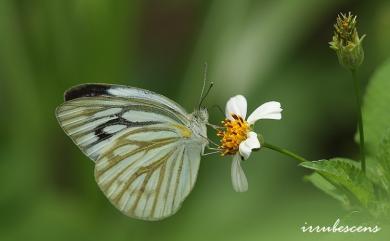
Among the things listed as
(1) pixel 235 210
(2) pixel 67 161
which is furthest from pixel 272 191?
(2) pixel 67 161

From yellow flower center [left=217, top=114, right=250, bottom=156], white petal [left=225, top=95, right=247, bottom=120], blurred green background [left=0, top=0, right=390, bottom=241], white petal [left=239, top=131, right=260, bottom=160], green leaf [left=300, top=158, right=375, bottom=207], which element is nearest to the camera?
green leaf [left=300, top=158, right=375, bottom=207]

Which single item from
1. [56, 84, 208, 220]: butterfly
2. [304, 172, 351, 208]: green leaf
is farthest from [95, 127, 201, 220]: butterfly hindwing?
[304, 172, 351, 208]: green leaf

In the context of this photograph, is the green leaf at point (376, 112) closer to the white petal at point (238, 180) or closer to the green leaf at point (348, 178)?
the green leaf at point (348, 178)

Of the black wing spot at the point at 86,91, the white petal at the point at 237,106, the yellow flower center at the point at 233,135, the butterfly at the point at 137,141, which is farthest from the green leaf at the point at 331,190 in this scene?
the black wing spot at the point at 86,91

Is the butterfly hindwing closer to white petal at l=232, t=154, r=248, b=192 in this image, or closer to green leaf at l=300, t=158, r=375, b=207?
white petal at l=232, t=154, r=248, b=192

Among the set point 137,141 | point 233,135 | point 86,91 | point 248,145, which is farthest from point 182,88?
point 248,145

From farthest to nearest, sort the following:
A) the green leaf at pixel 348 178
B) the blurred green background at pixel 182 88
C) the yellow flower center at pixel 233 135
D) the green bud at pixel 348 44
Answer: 1. the blurred green background at pixel 182 88
2. the yellow flower center at pixel 233 135
3. the green bud at pixel 348 44
4. the green leaf at pixel 348 178

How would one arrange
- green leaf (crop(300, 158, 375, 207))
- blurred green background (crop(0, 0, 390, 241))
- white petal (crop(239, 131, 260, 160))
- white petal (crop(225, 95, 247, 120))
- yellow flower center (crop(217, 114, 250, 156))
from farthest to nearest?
blurred green background (crop(0, 0, 390, 241))
white petal (crop(225, 95, 247, 120))
yellow flower center (crop(217, 114, 250, 156))
white petal (crop(239, 131, 260, 160))
green leaf (crop(300, 158, 375, 207))
